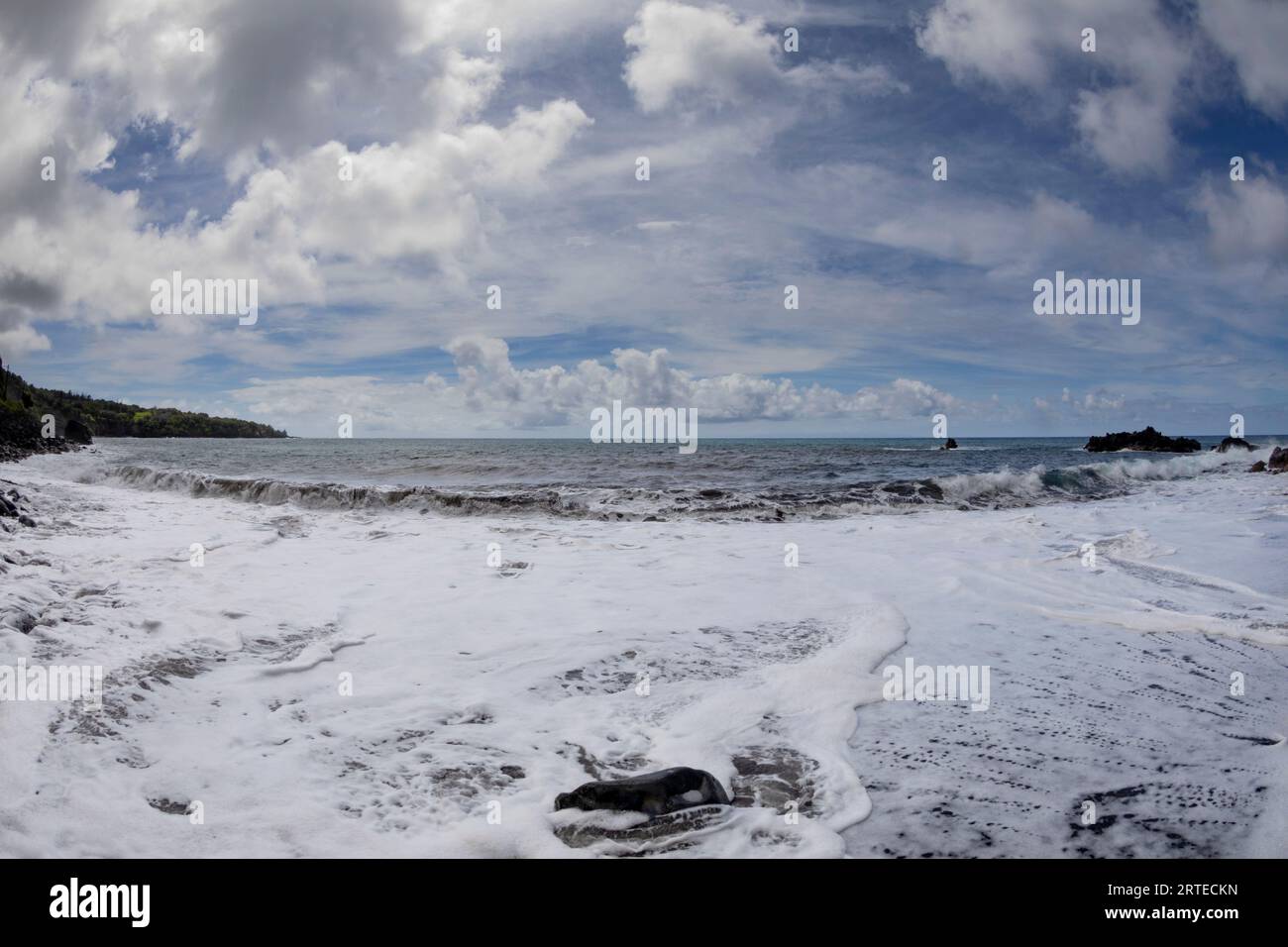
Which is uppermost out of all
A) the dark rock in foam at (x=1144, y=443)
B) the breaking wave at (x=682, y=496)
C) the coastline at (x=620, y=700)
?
the dark rock in foam at (x=1144, y=443)

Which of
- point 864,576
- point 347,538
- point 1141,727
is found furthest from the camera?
point 347,538

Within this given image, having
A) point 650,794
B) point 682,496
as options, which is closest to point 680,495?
point 682,496

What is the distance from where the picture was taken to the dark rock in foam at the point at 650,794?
360cm

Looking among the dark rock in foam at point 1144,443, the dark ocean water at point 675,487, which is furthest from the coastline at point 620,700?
the dark rock in foam at point 1144,443

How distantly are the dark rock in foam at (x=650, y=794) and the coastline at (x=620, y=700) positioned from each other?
161mm

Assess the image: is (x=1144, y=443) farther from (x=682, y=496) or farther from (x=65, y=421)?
(x=65, y=421)

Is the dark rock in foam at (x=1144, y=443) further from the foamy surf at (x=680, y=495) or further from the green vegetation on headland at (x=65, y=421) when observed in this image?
the green vegetation on headland at (x=65, y=421)

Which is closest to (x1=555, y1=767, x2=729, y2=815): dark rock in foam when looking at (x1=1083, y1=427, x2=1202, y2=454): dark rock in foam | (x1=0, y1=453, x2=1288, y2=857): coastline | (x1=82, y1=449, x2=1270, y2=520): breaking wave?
(x1=0, y1=453, x2=1288, y2=857): coastline

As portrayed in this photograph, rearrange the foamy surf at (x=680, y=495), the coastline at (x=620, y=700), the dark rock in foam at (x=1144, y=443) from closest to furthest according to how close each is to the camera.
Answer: the coastline at (x=620, y=700) → the foamy surf at (x=680, y=495) → the dark rock in foam at (x=1144, y=443)

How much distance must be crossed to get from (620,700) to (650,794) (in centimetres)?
177

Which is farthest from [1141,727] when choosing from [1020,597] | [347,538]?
[347,538]
